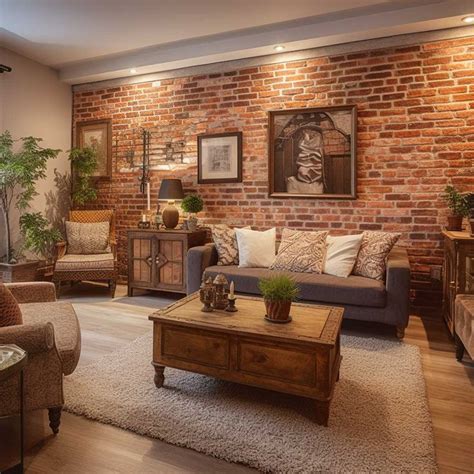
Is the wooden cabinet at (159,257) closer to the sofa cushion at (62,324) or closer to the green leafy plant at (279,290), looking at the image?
the sofa cushion at (62,324)

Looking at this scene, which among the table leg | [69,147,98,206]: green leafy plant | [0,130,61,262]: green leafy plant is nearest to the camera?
the table leg

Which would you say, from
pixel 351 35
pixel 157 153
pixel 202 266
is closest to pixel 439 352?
pixel 202 266

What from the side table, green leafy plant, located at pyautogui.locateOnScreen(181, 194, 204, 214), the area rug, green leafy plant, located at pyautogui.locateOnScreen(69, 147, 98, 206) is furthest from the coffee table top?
green leafy plant, located at pyautogui.locateOnScreen(69, 147, 98, 206)

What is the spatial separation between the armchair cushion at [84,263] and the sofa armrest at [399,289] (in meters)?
3.01

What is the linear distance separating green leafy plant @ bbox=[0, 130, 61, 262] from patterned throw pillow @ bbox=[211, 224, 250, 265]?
222cm

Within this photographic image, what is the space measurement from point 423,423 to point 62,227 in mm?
4944

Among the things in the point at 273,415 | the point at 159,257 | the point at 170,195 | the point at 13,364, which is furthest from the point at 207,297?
the point at 170,195

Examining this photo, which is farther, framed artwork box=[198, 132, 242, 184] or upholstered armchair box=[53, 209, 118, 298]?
framed artwork box=[198, 132, 242, 184]

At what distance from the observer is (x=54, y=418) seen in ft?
5.97

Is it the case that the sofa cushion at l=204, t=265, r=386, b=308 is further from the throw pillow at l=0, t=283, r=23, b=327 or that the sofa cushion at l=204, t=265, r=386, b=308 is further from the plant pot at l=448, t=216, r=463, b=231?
the throw pillow at l=0, t=283, r=23, b=327

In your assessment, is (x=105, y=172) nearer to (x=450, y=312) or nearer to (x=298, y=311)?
(x=298, y=311)

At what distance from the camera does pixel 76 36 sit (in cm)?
413

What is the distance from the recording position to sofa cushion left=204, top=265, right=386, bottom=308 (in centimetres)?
313

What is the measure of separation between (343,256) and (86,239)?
311 cm
